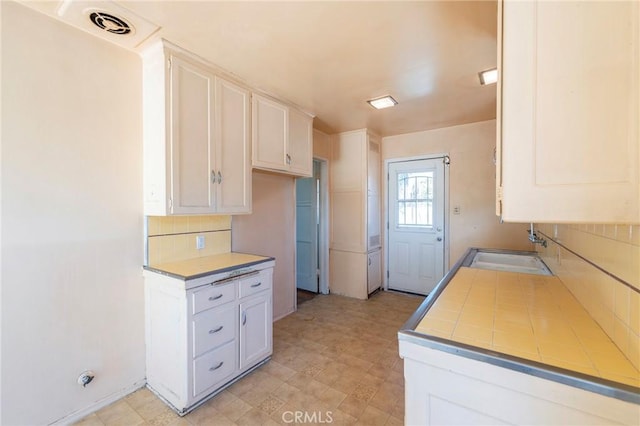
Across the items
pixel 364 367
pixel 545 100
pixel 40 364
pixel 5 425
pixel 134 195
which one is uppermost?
pixel 545 100

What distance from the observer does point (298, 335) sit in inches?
115

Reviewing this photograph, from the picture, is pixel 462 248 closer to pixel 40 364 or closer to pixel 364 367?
pixel 364 367

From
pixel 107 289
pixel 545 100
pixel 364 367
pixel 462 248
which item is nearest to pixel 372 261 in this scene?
pixel 462 248

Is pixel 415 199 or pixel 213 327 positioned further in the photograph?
pixel 415 199

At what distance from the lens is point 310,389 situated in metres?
2.04

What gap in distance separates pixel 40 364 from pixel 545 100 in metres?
2.77

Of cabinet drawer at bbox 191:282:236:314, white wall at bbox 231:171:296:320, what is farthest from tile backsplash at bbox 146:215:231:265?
cabinet drawer at bbox 191:282:236:314

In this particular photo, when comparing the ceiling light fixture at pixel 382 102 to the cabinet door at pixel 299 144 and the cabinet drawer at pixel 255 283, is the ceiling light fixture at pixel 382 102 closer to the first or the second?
the cabinet door at pixel 299 144

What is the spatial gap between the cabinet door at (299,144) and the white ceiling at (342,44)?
8.0 inches

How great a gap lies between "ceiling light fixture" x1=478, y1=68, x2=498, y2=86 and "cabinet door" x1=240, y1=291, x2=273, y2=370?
8.56 feet

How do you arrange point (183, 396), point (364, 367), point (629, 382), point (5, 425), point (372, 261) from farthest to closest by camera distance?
point (372, 261) < point (364, 367) < point (183, 396) < point (5, 425) < point (629, 382)

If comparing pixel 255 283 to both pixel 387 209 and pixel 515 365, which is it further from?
pixel 387 209

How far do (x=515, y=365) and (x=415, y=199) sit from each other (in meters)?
3.55

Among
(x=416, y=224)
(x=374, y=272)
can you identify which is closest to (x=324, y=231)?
(x=374, y=272)
